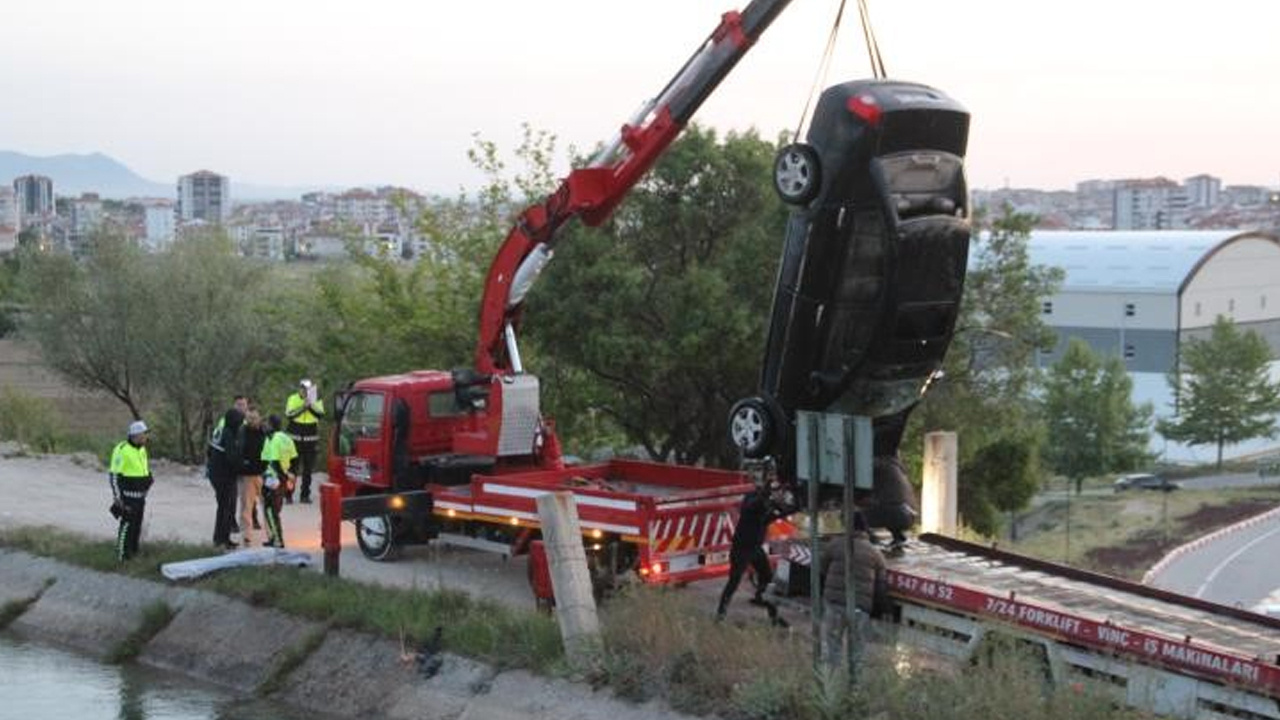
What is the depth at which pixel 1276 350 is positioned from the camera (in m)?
94.6

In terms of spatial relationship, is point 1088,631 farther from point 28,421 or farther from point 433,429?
point 28,421

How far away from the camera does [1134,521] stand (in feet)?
172

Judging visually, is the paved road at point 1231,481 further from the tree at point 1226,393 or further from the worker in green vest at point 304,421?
the worker in green vest at point 304,421

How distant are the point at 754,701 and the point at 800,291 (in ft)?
13.2

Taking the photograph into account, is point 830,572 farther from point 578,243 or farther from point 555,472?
point 578,243

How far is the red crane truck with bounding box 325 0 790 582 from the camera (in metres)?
18.2

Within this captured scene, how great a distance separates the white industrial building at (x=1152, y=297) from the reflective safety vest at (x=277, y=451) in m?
65.5

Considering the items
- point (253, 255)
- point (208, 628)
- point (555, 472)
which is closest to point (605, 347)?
point (555, 472)

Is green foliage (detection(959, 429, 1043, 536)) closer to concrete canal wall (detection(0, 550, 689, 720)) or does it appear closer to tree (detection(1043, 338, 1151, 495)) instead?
concrete canal wall (detection(0, 550, 689, 720))

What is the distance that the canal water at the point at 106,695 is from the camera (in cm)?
1578

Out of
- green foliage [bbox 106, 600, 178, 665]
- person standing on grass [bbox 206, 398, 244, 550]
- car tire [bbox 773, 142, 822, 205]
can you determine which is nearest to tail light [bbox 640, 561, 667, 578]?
car tire [bbox 773, 142, 822, 205]

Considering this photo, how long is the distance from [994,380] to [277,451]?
43.5 feet

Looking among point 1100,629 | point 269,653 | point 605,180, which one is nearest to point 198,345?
point 605,180

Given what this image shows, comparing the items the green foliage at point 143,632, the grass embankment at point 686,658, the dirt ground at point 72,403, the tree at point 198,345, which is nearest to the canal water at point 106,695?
the green foliage at point 143,632
